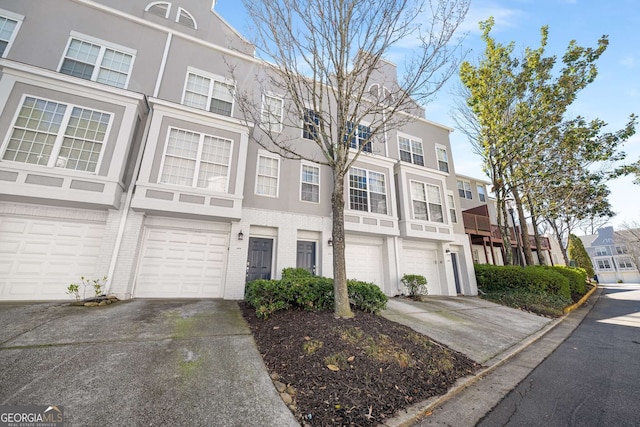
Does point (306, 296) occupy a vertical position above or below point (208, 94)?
below

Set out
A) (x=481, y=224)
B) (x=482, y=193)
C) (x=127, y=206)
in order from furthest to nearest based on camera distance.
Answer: (x=482, y=193) < (x=481, y=224) < (x=127, y=206)

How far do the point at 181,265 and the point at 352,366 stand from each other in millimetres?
7049

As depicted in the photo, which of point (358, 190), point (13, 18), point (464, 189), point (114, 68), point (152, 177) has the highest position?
point (13, 18)

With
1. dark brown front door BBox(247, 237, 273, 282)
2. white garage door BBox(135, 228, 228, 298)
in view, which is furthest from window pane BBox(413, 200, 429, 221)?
white garage door BBox(135, 228, 228, 298)

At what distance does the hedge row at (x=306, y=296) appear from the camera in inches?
218

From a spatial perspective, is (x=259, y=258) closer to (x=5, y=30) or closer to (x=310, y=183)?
(x=310, y=183)

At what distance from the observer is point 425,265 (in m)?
12.4

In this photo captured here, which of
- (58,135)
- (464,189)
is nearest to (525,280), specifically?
(464,189)

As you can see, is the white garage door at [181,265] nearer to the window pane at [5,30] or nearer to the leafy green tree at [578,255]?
the window pane at [5,30]

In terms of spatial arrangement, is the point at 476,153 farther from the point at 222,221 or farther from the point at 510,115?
the point at 222,221

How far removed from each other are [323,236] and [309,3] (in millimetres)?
7489

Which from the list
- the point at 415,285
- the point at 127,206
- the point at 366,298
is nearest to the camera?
the point at 366,298

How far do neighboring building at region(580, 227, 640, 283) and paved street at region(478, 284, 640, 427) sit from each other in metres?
37.4

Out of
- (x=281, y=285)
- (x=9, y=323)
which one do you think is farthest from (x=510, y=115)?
(x=9, y=323)
